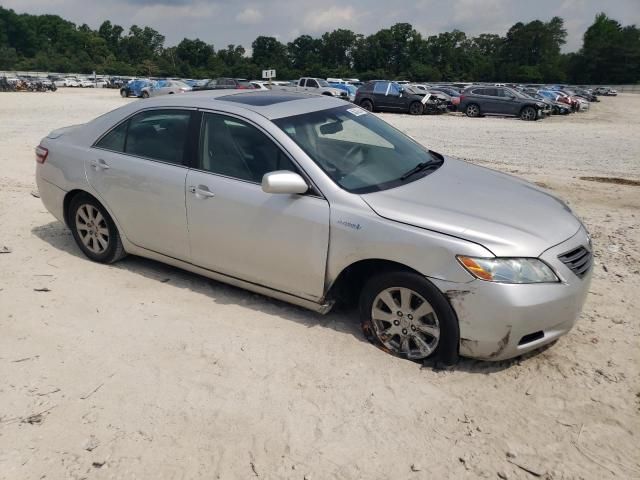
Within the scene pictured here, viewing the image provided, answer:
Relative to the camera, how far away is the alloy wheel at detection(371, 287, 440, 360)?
3402 millimetres

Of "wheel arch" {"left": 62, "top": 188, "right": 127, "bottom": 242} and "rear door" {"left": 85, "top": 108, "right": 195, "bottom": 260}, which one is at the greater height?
"rear door" {"left": 85, "top": 108, "right": 195, "bottom": 260}

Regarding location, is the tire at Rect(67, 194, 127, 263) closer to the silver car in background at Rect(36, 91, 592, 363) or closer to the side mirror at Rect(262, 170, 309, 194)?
the silver car in background at Rect(36, 91, 592, 363)

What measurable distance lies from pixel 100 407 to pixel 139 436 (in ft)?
1.26

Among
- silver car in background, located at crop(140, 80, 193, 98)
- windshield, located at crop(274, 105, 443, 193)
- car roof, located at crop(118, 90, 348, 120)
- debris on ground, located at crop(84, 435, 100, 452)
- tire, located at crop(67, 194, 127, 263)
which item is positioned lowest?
silver car in background, located at crop(140, 80, 193, 98)

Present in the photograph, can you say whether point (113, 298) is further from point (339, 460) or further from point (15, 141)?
point (15, 141)

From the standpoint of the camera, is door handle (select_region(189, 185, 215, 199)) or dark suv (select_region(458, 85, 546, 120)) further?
dark suv (select_region(458, 85, 546, 120))

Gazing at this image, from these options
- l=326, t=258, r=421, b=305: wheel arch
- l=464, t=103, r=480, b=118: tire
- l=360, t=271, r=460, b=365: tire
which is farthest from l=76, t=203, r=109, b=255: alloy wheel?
l=464, t=103, r=480, b=118: tire

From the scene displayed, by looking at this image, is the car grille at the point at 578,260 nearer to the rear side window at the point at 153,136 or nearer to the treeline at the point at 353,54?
the rear side window at the point at 153,136

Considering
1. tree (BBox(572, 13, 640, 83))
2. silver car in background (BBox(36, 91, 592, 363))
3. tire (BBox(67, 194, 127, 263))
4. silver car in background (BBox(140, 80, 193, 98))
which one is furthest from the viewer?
tree (BBox(572, 13, 640, 83))

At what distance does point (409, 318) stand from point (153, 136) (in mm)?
2661

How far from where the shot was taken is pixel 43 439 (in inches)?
111

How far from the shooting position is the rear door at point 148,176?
4.33 m

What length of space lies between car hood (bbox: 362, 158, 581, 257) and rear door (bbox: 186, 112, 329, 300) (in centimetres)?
52

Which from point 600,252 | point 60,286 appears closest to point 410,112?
point 600,252
